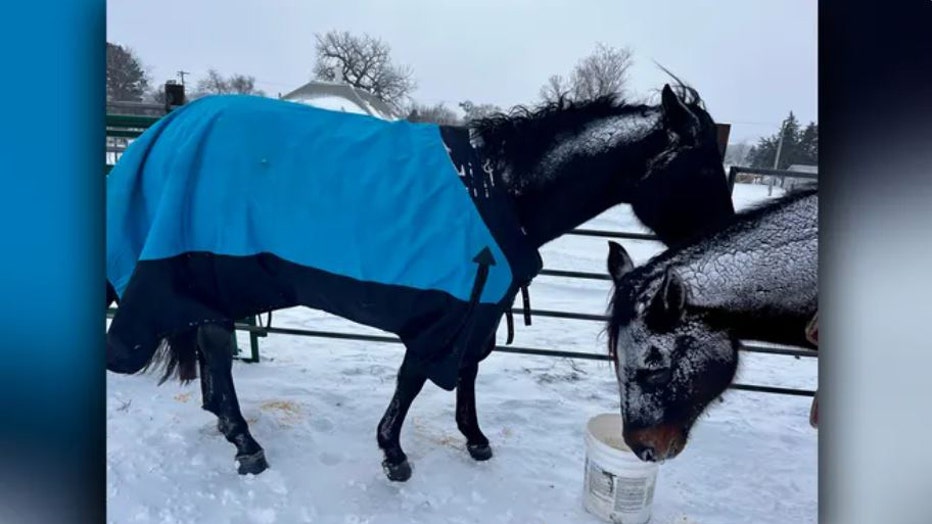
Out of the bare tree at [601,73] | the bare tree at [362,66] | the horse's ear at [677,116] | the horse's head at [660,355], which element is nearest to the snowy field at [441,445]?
the horse's head at [660,355]

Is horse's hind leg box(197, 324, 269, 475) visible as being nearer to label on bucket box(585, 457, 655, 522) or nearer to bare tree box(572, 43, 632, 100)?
label on bucket box(585, 457, 655, 522)

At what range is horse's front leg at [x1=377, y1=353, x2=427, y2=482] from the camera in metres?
1.66

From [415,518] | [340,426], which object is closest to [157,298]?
→ [340,426]

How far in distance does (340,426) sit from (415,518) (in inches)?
20.1

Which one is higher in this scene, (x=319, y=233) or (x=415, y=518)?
(x=319, y=233)

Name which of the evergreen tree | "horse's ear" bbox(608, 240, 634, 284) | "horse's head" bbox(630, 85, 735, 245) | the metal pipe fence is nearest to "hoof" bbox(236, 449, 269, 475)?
the metal pipe fence

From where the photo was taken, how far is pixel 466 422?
1.85 meters

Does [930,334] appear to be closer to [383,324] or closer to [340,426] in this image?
[383,324]

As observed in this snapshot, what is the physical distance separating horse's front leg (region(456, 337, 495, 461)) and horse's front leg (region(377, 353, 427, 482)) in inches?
8.6

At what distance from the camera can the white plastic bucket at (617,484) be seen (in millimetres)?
1519

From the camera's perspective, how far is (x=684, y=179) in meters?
1.49

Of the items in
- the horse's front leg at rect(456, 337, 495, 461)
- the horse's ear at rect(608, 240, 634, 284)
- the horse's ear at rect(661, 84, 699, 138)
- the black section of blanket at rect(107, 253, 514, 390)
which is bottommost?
the horse's front leg at rect(456, 337, 495, 461)

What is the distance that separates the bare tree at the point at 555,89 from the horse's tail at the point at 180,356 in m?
1.36

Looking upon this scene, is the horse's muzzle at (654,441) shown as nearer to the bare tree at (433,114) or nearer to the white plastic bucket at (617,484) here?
the white plastic bucket at (617,484)
